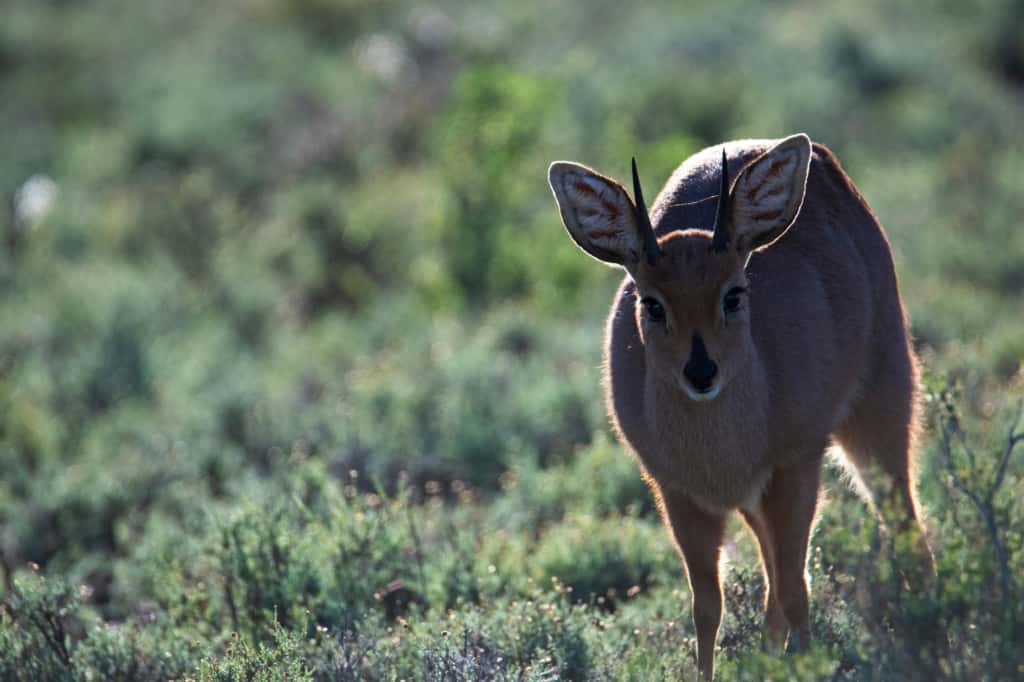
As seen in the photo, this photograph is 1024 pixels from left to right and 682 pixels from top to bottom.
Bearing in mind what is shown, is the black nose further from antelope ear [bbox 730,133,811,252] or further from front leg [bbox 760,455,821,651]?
front leg [bbox 760,455,821,651]

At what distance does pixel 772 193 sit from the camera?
504cm

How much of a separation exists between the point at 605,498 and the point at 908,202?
8106 mm

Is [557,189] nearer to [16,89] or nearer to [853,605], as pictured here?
[853,605]

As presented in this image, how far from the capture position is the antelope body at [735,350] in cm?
489

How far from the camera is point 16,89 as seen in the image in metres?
25.1

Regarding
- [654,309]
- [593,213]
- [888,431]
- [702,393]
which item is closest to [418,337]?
[888,431]

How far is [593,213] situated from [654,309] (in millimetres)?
507

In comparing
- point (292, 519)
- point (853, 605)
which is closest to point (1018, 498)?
point (853, 605)

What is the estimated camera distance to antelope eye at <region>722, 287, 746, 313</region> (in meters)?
4.89

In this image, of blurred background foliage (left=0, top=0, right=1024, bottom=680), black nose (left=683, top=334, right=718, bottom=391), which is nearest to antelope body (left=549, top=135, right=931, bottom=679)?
black nose (left=683, top=334, right=718, bottom=391)

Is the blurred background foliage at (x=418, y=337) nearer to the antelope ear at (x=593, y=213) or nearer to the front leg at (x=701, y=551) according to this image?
the front leg at (x=701, y=551)

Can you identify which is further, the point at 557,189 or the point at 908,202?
the point at 908,202

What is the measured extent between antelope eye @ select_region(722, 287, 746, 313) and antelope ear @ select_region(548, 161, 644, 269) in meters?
0.40

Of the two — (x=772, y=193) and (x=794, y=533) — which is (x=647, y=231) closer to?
(x=772, y=193)
